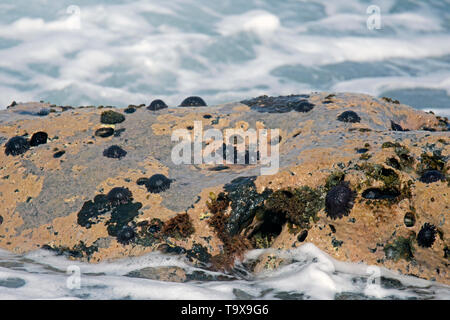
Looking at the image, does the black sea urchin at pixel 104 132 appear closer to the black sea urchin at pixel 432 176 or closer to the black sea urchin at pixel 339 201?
the black sea urchin at pixel 339 201

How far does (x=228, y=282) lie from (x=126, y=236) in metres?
7.48

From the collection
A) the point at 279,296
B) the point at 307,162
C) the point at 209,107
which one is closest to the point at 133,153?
the point at 209,107

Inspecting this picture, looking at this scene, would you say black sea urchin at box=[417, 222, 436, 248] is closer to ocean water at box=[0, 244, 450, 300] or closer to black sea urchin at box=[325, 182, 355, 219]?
ocean water at box=[0, 244, 450, 300]

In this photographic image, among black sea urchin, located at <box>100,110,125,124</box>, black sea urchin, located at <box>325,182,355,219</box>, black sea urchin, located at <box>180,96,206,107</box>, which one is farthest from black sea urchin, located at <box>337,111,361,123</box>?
black sea urchin, located at <box>100,110,125,124</box>

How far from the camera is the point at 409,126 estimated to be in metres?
37.2

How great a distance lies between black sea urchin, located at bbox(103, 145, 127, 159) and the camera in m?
30.9

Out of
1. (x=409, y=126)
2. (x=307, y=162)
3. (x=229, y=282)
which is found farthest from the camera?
(x=409, y=126)

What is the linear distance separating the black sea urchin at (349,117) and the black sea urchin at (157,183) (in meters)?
14.0

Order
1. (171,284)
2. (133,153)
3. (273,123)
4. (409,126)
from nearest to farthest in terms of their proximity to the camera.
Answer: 1. (171,284)
2. (133,153)
3. (273,123)
4. (409,126)

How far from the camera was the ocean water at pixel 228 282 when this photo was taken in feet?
52.5

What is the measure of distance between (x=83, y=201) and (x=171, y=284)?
11.9 metres

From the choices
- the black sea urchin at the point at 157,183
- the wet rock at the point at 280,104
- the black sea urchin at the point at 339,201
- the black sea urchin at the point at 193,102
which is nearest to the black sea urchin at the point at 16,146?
the black sea urchin at the point at 157,183

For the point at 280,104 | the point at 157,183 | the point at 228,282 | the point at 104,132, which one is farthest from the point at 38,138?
the point at 228,282

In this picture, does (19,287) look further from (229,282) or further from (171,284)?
(229,282)
